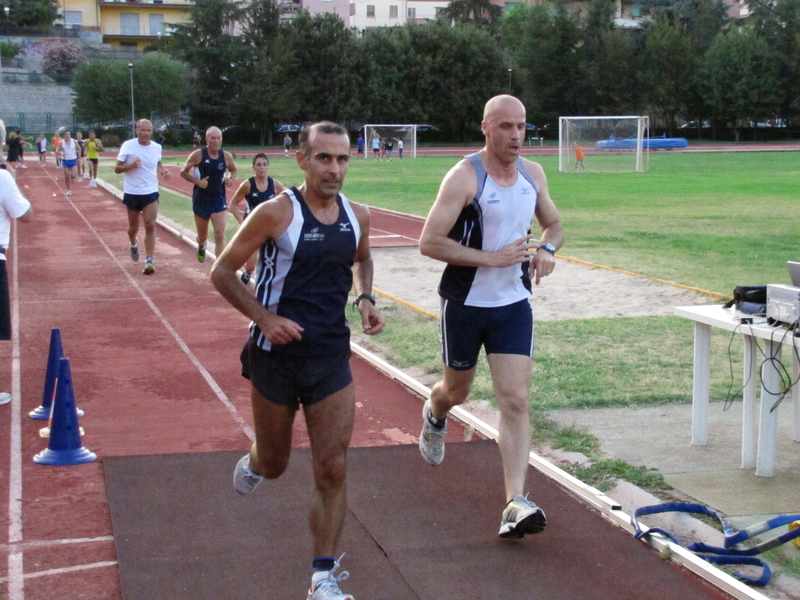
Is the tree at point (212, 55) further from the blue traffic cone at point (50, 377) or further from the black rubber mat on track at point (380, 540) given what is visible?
the black rubber mat on track at point (380, 540)

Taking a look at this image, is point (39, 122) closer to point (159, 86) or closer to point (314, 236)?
point (159, 86)

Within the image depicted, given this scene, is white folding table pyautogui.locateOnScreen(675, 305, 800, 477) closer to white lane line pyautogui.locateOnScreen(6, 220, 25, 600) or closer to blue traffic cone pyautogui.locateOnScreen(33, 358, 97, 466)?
blue traffic cone pyautogui.locateOnScreen(33, 358, 97, 466)

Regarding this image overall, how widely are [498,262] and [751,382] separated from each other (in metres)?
2.00

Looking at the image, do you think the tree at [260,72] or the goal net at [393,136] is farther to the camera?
the tree at [260,72]

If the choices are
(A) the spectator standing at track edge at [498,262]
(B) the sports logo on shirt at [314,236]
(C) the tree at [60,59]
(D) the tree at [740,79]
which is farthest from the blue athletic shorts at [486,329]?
(C) the tree at [60,59]

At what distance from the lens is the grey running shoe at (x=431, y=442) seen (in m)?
5.68

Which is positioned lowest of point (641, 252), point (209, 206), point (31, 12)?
point (641, 252)

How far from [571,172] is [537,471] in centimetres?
3821

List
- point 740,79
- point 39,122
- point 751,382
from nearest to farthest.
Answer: point 751,382, point 39,122, point 740,79

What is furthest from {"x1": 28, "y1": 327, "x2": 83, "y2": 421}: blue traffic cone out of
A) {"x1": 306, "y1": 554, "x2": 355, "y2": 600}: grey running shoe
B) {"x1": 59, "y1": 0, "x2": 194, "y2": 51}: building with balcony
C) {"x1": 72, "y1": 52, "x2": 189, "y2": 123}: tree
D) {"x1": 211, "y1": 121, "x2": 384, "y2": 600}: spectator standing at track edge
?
{"x1": 59, "y1": 0, "x2": 194, "y2": 51}: building with balcony

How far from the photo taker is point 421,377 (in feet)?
27.0

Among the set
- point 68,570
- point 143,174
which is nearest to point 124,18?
point 143,174

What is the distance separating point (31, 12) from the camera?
97.9 m

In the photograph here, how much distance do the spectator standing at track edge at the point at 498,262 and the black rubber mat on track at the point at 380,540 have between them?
409 millimetres
